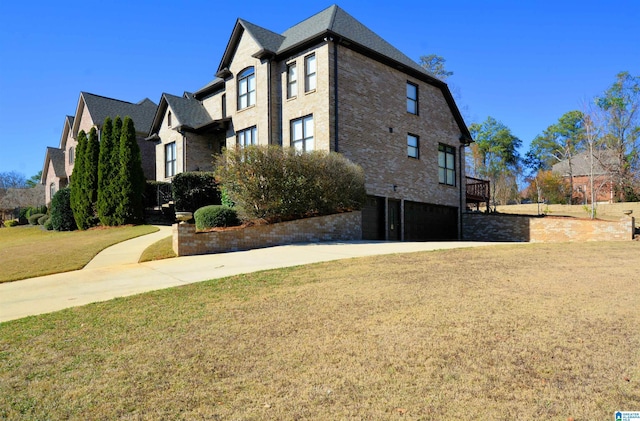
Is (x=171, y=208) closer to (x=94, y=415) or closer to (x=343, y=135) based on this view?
(x=343, y=135)

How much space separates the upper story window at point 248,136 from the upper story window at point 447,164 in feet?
32.9

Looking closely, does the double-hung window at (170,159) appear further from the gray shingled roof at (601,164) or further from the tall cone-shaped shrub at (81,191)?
the gray shingled roof at (601,164)

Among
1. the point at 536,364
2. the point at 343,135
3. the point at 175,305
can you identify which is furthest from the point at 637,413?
the point at 343,135

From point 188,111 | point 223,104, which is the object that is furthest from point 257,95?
point 188,111

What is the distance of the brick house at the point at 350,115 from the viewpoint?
20047 mm

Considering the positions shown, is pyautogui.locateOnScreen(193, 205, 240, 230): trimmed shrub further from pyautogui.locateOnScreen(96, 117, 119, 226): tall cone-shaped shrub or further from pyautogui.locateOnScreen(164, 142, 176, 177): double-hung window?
pyautogui.locateOnScreen(164, 142, 176, 177): double-hung window

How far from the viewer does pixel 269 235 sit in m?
15.4

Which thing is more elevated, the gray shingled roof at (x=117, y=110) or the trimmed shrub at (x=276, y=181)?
the gray shingled roof at (x=117, y=110)

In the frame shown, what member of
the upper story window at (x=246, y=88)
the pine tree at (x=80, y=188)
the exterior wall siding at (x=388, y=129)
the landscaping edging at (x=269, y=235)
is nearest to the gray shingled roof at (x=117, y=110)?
the pine tree at (x=80, y=188)

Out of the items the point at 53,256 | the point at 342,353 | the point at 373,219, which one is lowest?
the point at 342,353

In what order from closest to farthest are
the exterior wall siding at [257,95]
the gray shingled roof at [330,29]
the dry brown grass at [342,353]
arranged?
the dry brown grass at [342,353] → the gray shingled roof at [330,29] → the exterior wall siding at [257,95]

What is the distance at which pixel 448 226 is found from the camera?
25.7 meters

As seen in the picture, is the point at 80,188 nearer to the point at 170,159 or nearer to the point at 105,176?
the point at 105,176

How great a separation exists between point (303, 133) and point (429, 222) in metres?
8.45
